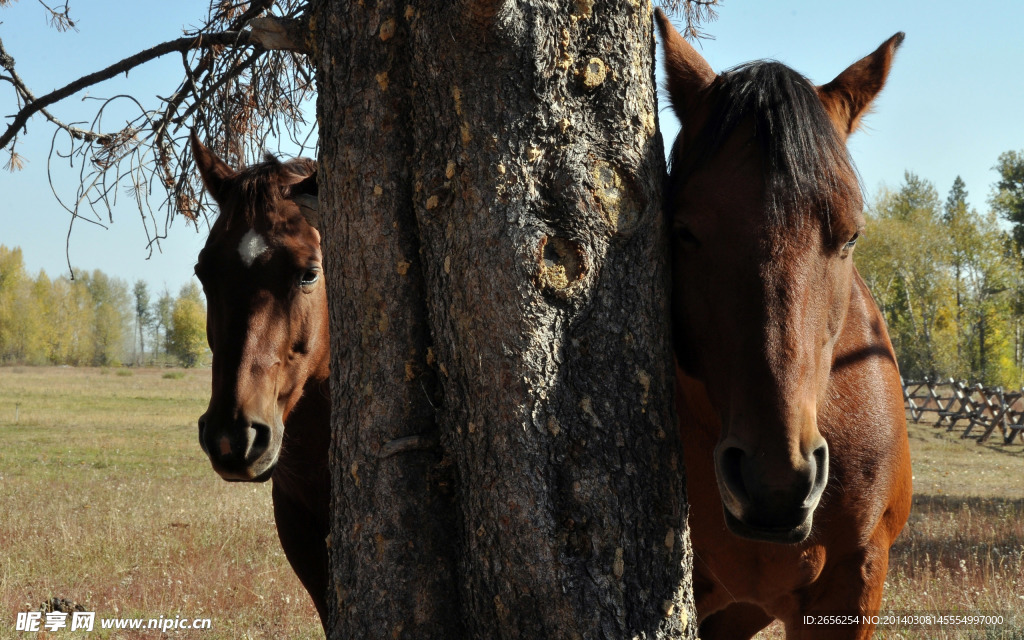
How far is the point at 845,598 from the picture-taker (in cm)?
258

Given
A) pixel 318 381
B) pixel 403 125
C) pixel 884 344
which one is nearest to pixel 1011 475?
pixel 884 344

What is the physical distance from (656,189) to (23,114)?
3.83m

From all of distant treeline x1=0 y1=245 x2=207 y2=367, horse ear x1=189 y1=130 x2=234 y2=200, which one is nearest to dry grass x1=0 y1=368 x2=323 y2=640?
horse ear x1=189 y1=130 x2=234 y2=200

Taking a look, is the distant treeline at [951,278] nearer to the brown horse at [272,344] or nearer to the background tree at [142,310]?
the brown horse at [272,344]

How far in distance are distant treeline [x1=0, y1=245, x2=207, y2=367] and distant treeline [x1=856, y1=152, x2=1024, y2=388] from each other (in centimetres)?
5412

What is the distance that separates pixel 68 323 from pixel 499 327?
9025 cm

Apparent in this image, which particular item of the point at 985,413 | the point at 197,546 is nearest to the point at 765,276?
the point at 197,546

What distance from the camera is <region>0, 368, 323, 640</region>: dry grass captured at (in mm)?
4992

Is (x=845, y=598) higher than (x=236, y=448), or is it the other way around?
(x=236, y=448)

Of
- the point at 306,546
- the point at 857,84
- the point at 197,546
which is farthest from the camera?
the point at 197,546

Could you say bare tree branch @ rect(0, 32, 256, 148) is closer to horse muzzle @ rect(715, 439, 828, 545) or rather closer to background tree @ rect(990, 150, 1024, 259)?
horse muzzle @ rect(715, 439, 828, 545)

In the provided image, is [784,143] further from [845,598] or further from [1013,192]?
[1013,192]

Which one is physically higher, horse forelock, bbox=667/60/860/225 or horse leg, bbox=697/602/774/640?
horse forelock, bbox=667/60/860/225

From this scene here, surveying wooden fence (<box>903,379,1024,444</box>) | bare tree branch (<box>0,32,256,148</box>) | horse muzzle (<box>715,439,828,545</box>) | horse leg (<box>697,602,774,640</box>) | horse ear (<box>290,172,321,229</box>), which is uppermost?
bare tree branch (<box>0,32,256,148</box>)
